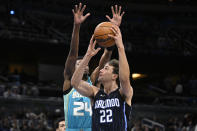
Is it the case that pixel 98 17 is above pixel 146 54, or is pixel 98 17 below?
above

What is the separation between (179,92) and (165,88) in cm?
158

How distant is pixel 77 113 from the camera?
6113mm

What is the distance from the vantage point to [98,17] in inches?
1015

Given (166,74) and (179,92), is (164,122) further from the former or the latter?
(166,74)

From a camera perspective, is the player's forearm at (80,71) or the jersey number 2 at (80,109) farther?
the jersey number 2 at (80,109)

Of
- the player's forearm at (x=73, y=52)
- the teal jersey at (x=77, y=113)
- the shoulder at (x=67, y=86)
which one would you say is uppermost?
the player's forearm at (x=73, y=52)

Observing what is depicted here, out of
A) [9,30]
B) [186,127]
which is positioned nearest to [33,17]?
[9,30]

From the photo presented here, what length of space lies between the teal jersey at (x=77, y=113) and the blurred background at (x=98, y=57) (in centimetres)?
846

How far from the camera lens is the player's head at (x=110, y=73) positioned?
206 inches

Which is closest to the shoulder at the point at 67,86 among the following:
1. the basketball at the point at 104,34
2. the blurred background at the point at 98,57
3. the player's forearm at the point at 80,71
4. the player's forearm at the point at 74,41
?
the player's forearm at the point at 74,41

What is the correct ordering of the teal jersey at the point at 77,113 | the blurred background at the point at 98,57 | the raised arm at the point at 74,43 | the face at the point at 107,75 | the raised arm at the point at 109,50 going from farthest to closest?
the blurred background at the point at 98,57 → the teal jersey at the point at 77,113 → the raised arm at the point at 109,50 → the raised arm at the point at 74,43 → the face at the point at 107,75

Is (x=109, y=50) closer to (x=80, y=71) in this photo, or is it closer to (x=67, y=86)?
(x=67, y=86)

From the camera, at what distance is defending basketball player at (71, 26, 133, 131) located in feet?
16.4

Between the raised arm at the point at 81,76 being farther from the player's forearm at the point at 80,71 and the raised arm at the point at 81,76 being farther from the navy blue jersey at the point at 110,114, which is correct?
the navy blue jersey at the point at 110,114
